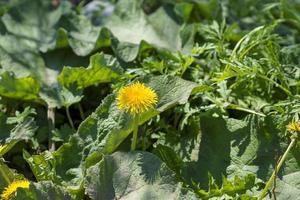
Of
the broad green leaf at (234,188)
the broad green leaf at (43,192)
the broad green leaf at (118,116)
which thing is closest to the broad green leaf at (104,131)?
the broad green leaf at (118,116)

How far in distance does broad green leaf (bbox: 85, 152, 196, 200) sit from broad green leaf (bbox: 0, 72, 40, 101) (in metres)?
0.56

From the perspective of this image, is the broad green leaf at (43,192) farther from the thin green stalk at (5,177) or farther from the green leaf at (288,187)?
the green leaf at (288,187)

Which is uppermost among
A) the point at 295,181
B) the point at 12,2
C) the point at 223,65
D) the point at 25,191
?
the point at 12,2

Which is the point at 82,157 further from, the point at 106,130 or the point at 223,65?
the point at 223,65

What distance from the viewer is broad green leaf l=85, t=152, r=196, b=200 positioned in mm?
1789

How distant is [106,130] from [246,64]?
51 cm

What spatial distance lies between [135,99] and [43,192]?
0.37m

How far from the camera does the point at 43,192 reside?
1.74m

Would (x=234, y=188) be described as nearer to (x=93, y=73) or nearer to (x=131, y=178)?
(x=131, y=178)

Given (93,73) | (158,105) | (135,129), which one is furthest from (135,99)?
(93,73)

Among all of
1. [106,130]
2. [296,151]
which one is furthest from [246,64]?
[106,130]

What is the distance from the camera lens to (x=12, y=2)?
2.79 metres

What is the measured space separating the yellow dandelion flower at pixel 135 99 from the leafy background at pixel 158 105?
0.16m

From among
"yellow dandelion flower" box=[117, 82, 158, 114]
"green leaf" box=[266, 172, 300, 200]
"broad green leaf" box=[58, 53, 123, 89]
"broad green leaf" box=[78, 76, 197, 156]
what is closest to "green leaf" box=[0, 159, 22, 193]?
"broad green leaf" box=[78, 76, 197, 156]
